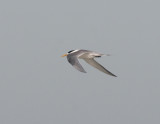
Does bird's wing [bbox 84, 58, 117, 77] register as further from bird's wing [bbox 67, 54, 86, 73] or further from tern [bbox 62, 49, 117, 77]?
bird's wing [bbox 67, 54, 86, 73]

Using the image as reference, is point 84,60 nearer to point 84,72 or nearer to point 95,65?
point 95,65

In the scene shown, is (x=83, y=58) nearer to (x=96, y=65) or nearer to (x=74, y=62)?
(x=96, y=65)

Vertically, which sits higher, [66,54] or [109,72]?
[66,54]

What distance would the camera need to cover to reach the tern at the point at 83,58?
22.1m

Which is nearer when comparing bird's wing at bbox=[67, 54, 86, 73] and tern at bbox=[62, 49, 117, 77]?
bird's wing at bbox=[67, 54, 86, 73]

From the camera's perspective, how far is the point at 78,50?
25000mm

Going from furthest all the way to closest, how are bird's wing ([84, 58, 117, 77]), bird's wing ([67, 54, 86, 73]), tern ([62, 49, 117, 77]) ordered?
bird's wing ([84, 58, 117, 77]) < tern ([62, 49, 117, 77]) < bird's wing ([67, 54, 86, 73])

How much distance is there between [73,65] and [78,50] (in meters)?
3.10

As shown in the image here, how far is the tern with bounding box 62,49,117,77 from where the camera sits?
870 inches

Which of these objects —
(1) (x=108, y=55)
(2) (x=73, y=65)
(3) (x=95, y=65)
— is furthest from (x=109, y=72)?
(2) (x=73, y=65)

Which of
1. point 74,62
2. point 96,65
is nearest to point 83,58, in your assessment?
point 96,65

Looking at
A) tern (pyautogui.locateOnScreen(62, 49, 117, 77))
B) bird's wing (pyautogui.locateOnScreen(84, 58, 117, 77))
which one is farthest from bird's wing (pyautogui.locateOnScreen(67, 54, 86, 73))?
bird's wing (pyautogui.locateOnScreen(84, 58, 117, 77))

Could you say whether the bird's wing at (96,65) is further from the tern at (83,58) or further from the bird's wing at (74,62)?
the bird's wing at (74,62)

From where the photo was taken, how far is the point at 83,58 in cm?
2691
